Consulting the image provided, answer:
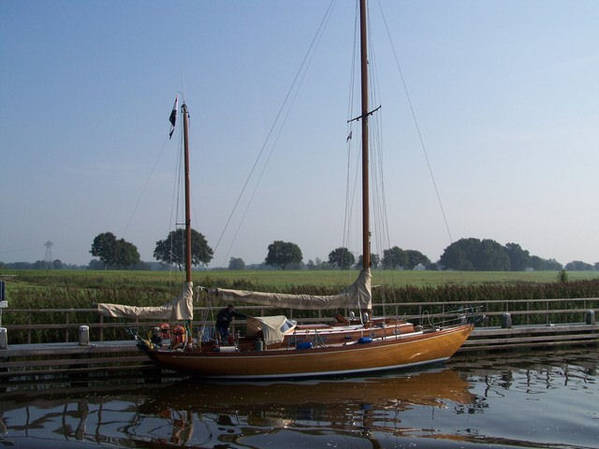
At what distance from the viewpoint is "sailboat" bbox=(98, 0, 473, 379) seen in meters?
19.1

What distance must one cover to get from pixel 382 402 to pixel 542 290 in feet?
70.3

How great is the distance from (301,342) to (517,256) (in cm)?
14782

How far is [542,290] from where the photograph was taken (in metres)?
35.0

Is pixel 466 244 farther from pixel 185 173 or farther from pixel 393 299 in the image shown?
pixel 185 173

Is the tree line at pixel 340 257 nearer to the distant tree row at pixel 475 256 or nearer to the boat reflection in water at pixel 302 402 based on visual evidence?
the distant tree row at pixel 475 256

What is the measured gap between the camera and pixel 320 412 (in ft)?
50.9

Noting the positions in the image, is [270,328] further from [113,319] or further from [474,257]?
[474,257]

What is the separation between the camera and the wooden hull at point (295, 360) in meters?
19.0

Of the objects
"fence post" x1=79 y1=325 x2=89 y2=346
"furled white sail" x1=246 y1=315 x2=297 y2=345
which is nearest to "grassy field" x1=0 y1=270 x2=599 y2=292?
"furled white sail" x1=246 y1=315 x2=297 y2=345

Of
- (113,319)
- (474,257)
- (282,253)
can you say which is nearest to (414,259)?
(474,257)

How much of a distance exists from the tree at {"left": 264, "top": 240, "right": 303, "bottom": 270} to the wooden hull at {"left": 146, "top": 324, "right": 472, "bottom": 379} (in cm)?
11230

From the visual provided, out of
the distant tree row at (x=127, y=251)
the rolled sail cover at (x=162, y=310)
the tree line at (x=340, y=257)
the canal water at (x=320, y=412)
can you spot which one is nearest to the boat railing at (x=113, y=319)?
the rolled sail cover at (x=162, y=310)

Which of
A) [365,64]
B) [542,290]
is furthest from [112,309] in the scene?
[542,290]

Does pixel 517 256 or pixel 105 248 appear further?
pixel 517 256
